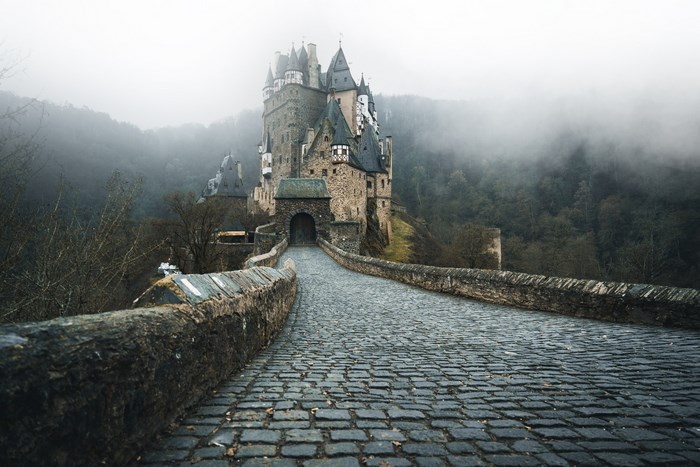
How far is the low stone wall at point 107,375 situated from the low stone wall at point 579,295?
6.33 m

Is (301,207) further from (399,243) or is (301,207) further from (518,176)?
(518,176)

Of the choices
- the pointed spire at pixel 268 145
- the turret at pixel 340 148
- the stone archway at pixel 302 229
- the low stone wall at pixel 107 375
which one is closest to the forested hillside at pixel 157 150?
the pointed spire at pixel 268 145

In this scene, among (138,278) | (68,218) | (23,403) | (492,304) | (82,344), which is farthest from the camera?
A: (138,278)

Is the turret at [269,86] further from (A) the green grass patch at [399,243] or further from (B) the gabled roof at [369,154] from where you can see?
(A) the green grass patch at [399,243]

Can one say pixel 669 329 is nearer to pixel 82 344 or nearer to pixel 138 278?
pixel 82 344

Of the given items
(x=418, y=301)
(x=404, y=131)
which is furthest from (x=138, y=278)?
(x=404, y=131)

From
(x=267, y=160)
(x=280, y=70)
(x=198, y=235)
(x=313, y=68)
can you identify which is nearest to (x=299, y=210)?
(x=198, y=235)

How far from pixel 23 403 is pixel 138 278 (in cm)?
4309

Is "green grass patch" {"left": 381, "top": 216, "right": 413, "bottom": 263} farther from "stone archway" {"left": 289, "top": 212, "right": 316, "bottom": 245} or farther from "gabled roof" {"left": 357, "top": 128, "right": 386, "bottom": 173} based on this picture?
"stone archway" {"left": 289, "top": 212, "right": 316, "bottom": 245}

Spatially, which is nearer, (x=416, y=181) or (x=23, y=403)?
(x=23, y=403)

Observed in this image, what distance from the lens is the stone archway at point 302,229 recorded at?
117ft

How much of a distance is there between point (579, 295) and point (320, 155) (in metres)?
41.8

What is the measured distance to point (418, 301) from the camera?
10.0 meters

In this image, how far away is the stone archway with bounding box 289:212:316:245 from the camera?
3559 cm
